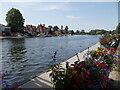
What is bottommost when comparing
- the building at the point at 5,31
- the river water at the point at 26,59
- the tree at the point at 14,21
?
the river water at the point at 26,59

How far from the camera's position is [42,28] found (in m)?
114

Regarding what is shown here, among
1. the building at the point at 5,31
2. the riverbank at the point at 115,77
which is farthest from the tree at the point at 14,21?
the riverbank at the point at 115,77

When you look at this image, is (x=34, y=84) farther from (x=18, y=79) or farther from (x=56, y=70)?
(x=18, y=79)

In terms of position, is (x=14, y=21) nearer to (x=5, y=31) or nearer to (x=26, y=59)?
(x=5, y=31)

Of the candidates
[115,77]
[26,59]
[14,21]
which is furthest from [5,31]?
[115,77]

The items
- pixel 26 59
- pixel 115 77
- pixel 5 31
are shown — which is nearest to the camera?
pixel 115 77

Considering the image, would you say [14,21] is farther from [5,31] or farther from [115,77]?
[115,77]

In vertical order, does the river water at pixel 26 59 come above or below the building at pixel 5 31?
below

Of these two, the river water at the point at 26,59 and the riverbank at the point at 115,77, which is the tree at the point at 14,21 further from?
the riverbank at the point at 115,77

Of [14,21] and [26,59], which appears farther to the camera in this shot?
[14,21]

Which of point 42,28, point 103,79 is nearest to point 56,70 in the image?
point 103,79

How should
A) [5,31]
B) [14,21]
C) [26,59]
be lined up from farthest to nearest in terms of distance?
1. [5,31]
2. [14,21]
3. [26,59]

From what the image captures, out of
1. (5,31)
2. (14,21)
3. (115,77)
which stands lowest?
(115,77)

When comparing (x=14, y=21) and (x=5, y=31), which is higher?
(x=14, y=21)
